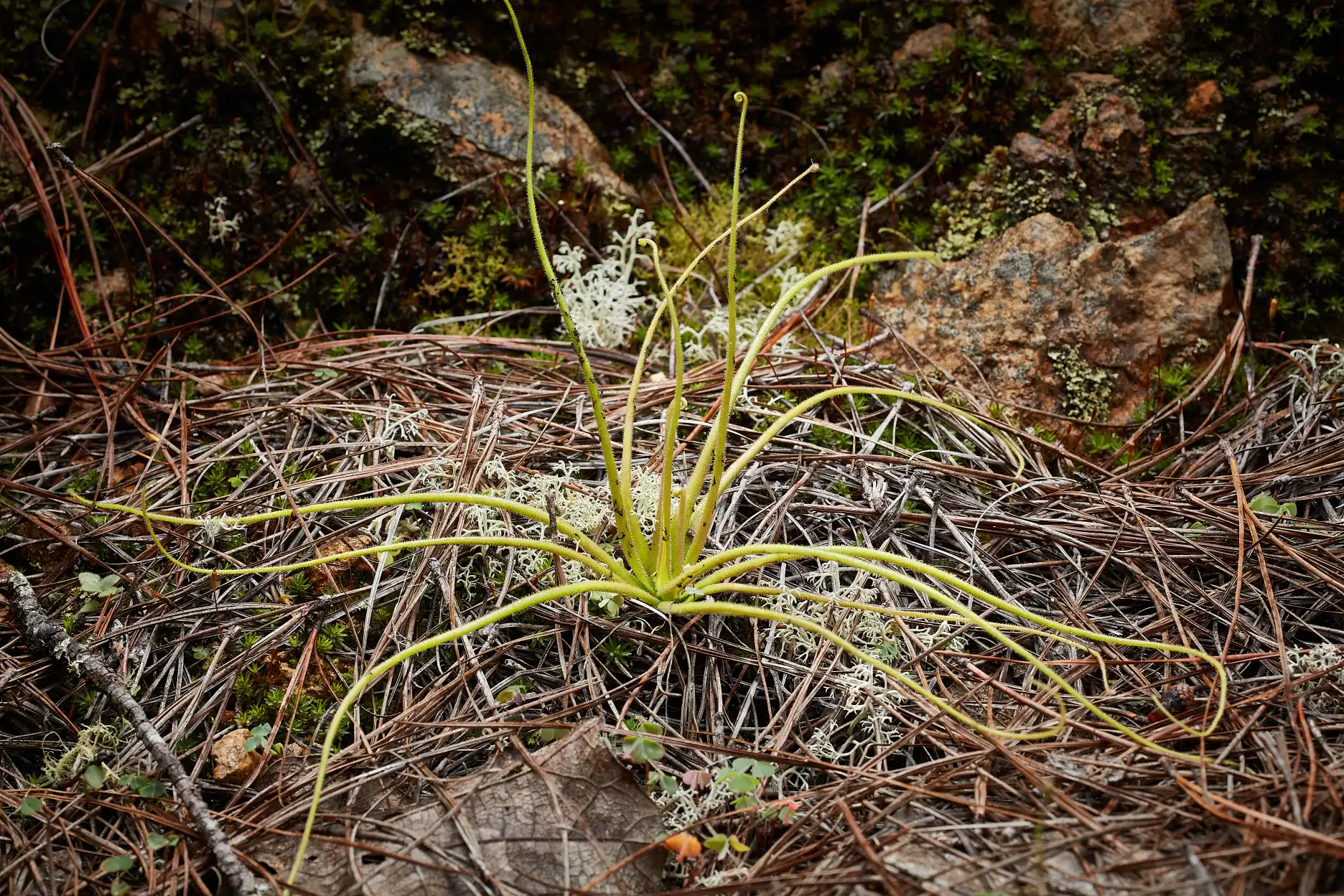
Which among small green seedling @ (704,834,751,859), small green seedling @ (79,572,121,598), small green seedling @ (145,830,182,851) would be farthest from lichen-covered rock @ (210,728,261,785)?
small green seedling @ (704,834,751,859)

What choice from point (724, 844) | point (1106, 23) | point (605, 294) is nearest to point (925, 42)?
point (1106, 23)

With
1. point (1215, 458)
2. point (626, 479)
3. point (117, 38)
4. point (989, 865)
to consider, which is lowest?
point (1215, 458)

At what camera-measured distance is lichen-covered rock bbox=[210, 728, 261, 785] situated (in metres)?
1.57

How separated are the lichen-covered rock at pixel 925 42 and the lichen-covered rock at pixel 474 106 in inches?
45.1

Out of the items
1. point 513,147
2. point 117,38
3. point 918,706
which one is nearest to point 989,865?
point 918,706

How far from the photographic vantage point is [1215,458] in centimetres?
228

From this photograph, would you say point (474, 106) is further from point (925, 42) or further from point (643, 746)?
point (643, 746)

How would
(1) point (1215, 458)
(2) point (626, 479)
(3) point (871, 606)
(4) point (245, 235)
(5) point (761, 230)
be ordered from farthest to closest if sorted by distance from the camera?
(5) point (761, 230) < (4) point (245, 235) < (1) point (1215, 458) < (2) point (626, 479) < (3) point (871, 606)

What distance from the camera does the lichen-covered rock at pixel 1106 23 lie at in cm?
301

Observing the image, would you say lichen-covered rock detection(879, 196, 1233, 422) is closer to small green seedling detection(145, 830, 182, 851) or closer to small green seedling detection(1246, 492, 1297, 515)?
small green seedling detection(1246, 492, 1297, 515)

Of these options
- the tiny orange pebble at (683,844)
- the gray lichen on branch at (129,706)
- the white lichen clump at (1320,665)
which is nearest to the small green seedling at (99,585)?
the gray lichen on branch at (129,706)

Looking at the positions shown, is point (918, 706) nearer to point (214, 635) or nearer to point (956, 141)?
point (214, 635)

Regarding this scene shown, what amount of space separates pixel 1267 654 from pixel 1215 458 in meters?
0.79

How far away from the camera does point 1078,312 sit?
8.75 ft
